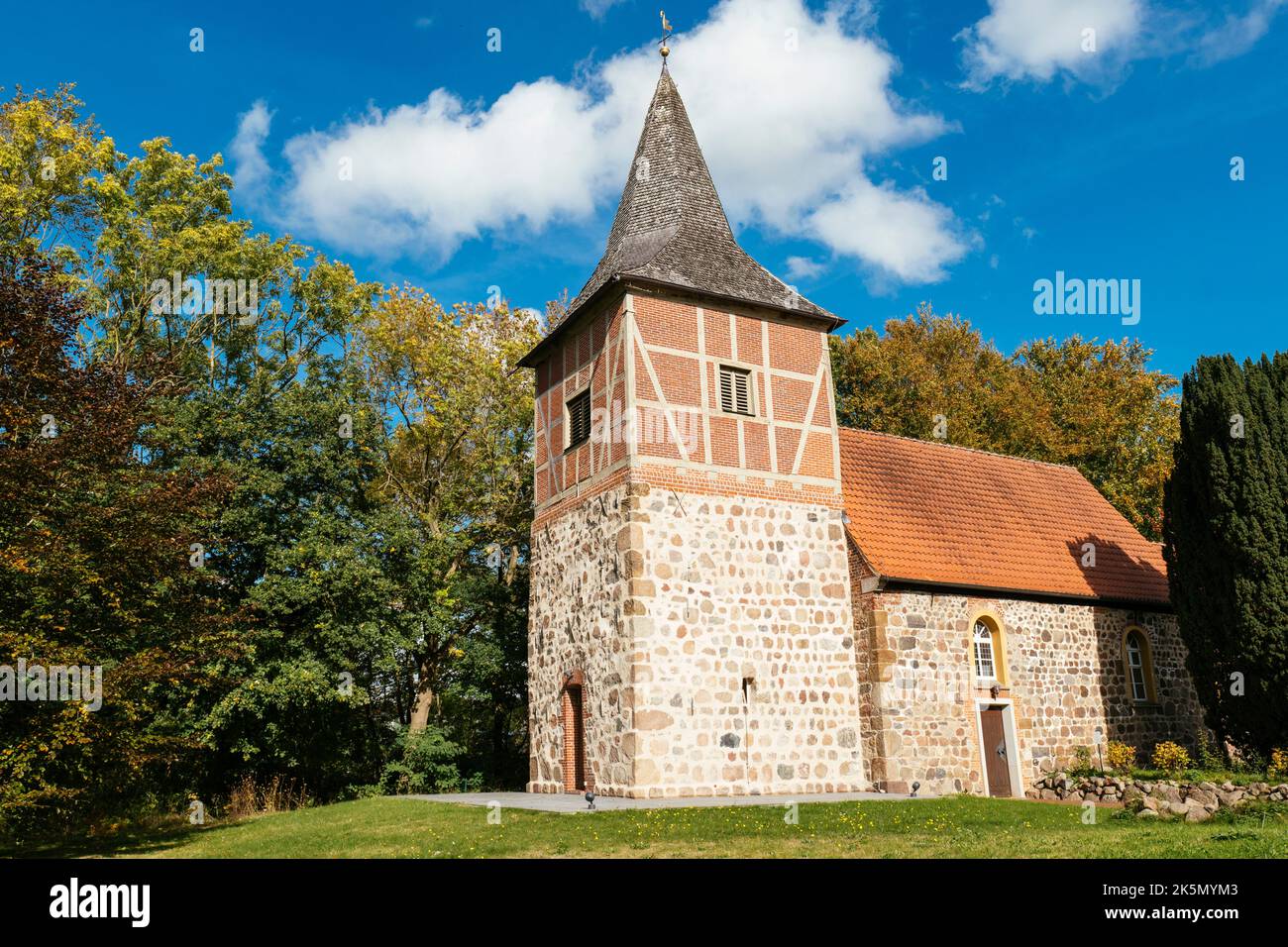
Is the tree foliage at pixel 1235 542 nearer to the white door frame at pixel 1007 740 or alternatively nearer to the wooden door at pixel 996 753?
the white door frame at pixel 1007 740

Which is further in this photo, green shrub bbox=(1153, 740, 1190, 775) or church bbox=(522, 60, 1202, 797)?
green shrub bbox=(1153, 740, 1190, 775)

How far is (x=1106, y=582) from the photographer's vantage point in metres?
20.5

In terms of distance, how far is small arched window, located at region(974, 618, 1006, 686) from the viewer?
17812mm

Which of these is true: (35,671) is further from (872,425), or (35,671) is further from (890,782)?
(872,425)

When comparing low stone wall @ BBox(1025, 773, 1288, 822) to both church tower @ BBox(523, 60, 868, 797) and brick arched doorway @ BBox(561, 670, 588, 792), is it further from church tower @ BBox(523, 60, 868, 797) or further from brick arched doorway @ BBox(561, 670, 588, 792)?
brick arched doorway @ BBox(561, 670, 588, 792)

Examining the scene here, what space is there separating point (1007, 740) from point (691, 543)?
24.0 ft

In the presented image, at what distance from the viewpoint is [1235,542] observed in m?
16.5

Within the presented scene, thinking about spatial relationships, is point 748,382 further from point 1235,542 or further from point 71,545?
point 71,545

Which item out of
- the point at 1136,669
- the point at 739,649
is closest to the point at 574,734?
A: the point at 739,649

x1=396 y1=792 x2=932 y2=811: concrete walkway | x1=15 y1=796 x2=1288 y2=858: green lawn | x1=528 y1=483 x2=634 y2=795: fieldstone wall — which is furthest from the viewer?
x1=528 y1=483 x2=634 y2=795: fieldstone wall

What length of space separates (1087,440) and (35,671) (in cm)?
2923

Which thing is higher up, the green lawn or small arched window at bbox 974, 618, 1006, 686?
small arched window at bbox 974, 618, 1006, 686

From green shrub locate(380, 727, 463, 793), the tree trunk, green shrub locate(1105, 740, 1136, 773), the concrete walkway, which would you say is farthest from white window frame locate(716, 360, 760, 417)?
the tree trunk

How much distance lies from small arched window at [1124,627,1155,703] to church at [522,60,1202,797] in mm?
67
